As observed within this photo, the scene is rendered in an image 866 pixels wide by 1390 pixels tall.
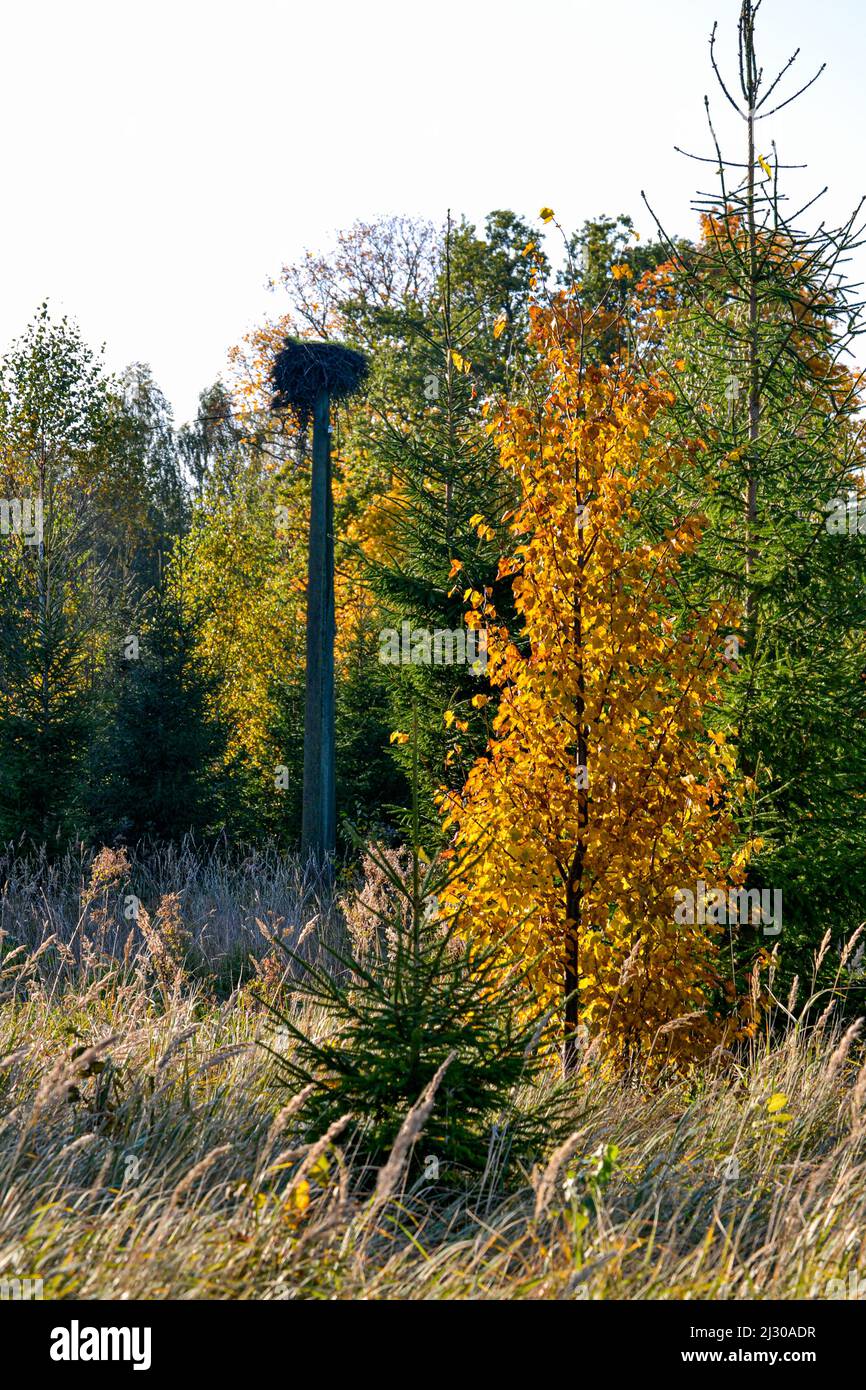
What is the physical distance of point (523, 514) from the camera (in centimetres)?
611

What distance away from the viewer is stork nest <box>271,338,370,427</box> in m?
11.9

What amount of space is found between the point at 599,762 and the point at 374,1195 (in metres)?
2.77

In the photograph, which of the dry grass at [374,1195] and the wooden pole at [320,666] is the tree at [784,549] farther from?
the wooden pole at [320,666]

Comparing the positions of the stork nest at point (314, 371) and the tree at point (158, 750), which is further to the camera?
the tree at point (158, 750)


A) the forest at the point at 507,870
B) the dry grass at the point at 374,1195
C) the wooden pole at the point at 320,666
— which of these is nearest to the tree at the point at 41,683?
the forest at the point at 507,870

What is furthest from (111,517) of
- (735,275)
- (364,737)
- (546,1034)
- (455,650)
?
(546,1034)

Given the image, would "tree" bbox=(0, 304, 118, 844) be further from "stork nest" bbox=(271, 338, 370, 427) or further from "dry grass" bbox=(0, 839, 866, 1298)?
"dry grass" bbox=(0, 839, 866, 1298)

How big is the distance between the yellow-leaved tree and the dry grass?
597mm

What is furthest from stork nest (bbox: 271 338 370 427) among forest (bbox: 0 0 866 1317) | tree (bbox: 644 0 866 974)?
tree (bbox: 644 0 866 974)

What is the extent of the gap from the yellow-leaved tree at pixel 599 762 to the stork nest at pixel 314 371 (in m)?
6.14

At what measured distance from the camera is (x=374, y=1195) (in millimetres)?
3543

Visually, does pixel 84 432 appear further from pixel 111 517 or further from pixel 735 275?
pixel 735 275

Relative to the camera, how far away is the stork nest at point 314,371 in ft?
39.1
